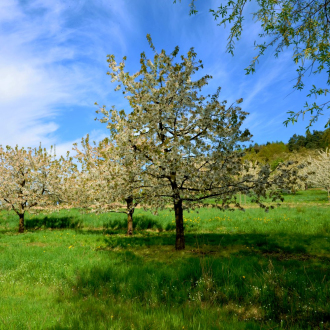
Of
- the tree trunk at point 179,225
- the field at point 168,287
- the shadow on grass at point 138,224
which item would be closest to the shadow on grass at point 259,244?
the field at point 168,287

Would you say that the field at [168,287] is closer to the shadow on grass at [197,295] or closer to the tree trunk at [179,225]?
the shadow on grass at [197,295]

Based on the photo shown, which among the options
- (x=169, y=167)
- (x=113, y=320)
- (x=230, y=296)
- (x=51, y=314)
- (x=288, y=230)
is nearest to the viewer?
(x=113, y=320)

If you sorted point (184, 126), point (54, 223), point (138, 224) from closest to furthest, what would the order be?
point (184, 126), point (138, 224), point (54, 223)

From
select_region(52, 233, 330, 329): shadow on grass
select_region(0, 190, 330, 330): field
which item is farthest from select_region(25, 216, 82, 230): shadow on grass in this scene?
select_region(52, 233, 330, 329): shadow on grass

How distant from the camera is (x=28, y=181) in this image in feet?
61.0

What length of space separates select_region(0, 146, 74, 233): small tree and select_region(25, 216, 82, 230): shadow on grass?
1.86 meters

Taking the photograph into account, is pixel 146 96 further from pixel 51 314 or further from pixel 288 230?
pixel 288 230

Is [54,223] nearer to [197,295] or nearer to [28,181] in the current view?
[28,181]

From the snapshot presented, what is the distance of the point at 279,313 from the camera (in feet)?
16.0

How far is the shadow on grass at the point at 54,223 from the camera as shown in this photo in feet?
64.5

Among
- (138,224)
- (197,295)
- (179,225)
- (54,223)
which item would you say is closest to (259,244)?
(179,225)

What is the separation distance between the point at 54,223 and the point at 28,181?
415 centimetres

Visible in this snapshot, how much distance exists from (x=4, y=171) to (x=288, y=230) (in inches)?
787

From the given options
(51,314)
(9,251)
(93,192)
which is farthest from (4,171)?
(51,314)
